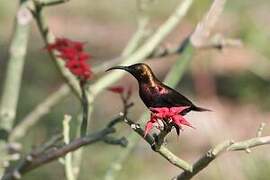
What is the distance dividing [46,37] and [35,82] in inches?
146

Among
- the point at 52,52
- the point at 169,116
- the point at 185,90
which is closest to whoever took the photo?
the point at 169,116

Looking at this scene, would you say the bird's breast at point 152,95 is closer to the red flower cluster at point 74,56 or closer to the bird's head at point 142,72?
the bird's head at point 142,72

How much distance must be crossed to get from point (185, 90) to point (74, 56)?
4.92 meters

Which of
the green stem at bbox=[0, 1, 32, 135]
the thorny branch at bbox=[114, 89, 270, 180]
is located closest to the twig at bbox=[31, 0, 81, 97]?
the green stem at bbox=[0, 1, 32, 135]

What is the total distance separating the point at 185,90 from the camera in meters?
6.31

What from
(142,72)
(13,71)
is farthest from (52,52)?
(142,72)

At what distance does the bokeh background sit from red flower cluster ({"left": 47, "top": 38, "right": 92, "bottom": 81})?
0.24 meters

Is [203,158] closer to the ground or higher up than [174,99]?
closer to the ground

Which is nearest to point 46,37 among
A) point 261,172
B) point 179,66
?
point 179,66

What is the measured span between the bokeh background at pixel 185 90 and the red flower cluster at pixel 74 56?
24 centimetres

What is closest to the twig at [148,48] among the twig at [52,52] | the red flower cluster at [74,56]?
the twig at [52,52]

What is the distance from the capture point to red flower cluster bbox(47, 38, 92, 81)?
137 cm

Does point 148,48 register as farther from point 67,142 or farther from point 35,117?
point 67,142

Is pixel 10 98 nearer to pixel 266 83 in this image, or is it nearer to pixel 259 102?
pixel 259 102
